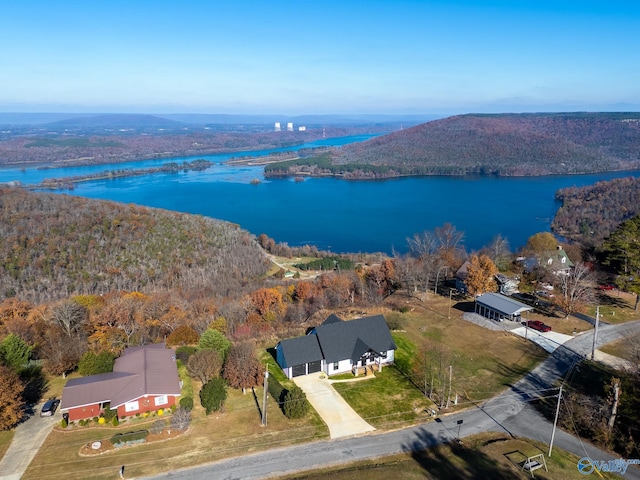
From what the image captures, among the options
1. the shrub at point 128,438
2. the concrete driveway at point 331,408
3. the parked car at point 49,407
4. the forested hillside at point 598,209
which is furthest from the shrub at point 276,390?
A: the forested hillside at point 598,209

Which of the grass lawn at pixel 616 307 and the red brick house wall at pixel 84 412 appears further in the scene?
the grass lawn at pixel 616 307

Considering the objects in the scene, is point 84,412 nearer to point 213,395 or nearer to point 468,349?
point 213,395

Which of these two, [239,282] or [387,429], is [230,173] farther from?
[387,429]

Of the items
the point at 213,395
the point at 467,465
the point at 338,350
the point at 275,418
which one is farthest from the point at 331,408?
the point at 467,465

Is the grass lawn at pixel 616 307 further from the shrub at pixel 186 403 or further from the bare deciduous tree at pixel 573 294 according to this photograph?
the shrub at pixel 186 403

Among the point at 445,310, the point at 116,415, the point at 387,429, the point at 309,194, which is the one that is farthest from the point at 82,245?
the point at 309,194

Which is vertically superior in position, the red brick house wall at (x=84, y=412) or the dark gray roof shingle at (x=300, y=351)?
the dark gray roof shingle at (x=300, y=351)

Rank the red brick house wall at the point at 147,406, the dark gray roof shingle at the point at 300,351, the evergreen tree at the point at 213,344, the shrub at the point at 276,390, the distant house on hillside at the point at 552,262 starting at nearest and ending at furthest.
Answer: the red brick house wall at the point at 147,406
the shrub at the point at 276,390
the dark gray roof shingle at the point at 300,351
the evergreen tree at the point at 213,344
the distant house on hillside at the point at 552,262


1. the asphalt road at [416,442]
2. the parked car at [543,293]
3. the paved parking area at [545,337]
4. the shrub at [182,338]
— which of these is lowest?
the shrub at [182,338]
